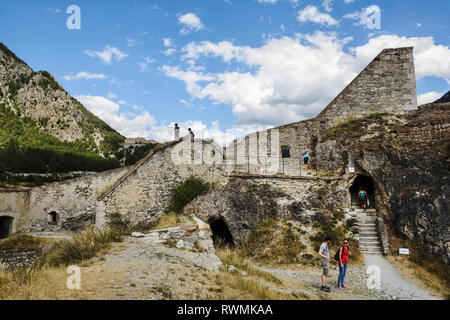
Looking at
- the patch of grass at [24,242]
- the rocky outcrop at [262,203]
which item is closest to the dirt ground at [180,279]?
the rocky outcrop at [262,203]

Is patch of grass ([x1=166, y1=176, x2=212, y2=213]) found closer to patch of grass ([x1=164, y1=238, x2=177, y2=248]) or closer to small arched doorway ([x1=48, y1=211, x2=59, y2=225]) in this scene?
patch of grass ([x1=164, y1=238, x2=177, y2=248])

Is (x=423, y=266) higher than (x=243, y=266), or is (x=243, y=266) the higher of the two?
(x=243, y=266)

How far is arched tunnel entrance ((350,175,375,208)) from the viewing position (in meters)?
15.2

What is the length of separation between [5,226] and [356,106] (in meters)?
27.7

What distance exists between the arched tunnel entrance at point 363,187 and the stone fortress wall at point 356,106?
3.55 metres

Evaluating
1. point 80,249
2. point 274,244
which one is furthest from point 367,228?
point 80,249

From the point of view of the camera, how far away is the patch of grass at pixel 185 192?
50.0 ft

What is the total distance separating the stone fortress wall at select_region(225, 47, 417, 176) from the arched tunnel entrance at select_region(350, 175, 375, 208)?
140 inches

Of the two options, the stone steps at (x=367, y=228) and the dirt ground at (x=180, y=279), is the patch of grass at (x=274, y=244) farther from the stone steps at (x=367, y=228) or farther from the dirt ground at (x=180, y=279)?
the stone steps at (x=367, y=228)

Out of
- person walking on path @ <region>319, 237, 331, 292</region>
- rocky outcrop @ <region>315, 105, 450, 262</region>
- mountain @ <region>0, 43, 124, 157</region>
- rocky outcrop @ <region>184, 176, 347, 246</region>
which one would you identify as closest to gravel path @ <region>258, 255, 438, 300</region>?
person walking on path @ <region>319, 237, 331, 292</region>

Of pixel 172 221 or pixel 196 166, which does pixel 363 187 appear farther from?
pixel 172 221

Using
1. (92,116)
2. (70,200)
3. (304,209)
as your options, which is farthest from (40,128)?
(304,209)

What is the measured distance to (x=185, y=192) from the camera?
609 inches

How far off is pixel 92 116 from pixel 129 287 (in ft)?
222
